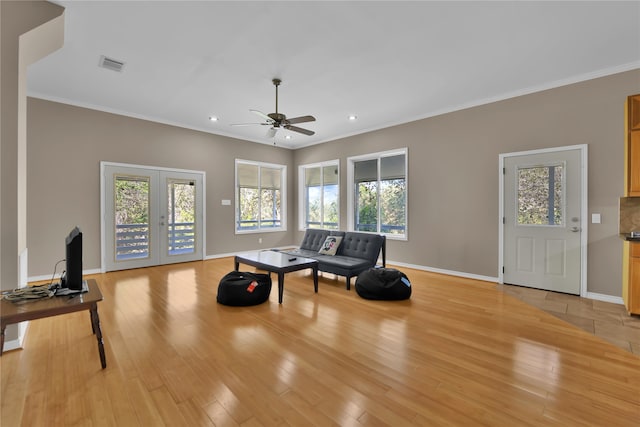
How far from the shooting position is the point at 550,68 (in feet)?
12.5

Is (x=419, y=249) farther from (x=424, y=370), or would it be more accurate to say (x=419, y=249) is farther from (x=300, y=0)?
(x=300, y=0)

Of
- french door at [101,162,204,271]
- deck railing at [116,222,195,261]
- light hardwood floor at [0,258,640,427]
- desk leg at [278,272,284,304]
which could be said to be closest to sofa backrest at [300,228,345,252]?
desk leg at [278,272,284,304]

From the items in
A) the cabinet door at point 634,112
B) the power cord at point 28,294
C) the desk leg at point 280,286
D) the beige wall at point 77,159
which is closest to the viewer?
the power cord at point 28,294

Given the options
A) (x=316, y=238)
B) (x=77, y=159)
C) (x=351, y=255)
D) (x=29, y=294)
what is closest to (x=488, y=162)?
(x=351, y=255)

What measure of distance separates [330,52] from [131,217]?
494 centimetres

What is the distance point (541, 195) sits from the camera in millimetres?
4352

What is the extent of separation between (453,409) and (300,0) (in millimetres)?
3429

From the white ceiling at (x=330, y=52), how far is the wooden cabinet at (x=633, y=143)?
0.66 meters

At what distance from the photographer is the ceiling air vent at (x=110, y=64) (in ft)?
12.0

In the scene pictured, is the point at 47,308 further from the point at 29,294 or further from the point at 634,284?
the point at 634,284

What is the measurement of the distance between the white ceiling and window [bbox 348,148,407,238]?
1.40 m

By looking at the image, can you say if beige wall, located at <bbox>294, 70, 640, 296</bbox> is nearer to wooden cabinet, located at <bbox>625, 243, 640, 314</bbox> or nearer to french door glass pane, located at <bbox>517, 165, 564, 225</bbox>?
french door glass pane, located at <bbox>517, 165, 564, 225</bbox>

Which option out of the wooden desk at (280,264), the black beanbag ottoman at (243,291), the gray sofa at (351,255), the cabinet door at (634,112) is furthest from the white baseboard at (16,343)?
the cabinet door at (634,112)

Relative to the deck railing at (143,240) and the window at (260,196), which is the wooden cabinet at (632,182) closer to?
the window at (260,196)
